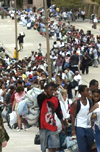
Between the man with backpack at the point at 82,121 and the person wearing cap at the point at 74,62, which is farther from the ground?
the man with backpack at the point at 82,121

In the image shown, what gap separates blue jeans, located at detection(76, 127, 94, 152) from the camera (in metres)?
8.70

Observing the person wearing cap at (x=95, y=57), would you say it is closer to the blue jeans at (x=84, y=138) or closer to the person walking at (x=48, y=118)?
the person walking at (x=48, y=118)

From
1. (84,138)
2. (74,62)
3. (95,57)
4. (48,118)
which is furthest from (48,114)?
(95,57)

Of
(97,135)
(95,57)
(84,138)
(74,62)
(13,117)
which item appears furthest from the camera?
(95,57)

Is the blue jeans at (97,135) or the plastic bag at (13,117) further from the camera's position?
the plastic bag at (13,117)

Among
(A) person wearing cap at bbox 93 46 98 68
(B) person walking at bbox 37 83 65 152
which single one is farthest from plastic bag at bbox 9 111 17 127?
(A) person wearing cap at bbox 93 46 98 68

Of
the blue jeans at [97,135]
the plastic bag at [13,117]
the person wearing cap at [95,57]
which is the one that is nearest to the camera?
the blue jeans at [97,135]

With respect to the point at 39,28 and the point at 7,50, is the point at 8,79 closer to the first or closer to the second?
the point at 7,50

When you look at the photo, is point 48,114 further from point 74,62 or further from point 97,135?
point 74,62

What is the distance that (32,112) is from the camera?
31.5ft

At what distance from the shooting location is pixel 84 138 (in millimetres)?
8734

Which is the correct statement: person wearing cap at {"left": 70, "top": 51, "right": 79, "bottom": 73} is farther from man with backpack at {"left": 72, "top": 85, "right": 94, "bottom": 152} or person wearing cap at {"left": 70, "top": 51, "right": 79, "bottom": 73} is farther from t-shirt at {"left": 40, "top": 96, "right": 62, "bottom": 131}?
man with backpack at {"left": 72, "top": 85, "right": 94, "bottom": 152}

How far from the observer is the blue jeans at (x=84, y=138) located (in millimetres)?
8703

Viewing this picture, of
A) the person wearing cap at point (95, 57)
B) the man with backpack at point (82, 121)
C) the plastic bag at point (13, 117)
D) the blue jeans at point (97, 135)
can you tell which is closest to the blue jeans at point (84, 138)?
the man with backpack at point (82, 121)
